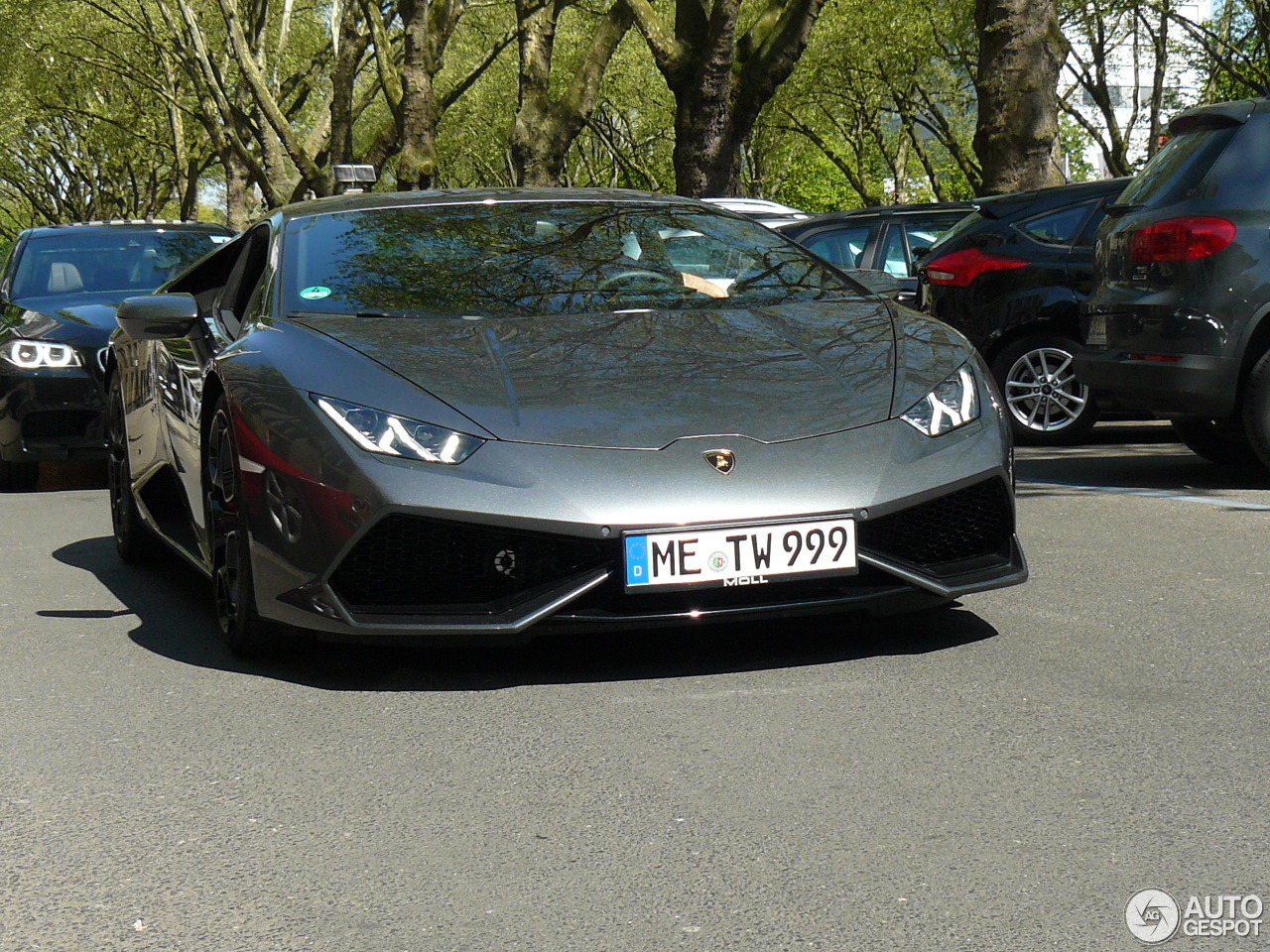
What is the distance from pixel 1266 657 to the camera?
4551 mm

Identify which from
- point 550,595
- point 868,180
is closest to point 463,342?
point 550,595

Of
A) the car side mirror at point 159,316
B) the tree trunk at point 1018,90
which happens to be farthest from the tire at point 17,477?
the tree trunk at point 1018,90

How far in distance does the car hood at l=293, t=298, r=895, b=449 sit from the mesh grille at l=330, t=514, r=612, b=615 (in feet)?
0.86

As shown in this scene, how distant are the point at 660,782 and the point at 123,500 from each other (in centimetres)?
401

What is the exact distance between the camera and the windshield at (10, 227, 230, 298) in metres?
10.9

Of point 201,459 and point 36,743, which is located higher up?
point 201,459

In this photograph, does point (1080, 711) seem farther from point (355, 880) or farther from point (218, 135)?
point (218, 135)

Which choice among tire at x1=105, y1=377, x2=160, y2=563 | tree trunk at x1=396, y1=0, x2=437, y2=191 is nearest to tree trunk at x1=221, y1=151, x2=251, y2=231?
tree trunk at x1=396, y1=0, x2=437, y2=191

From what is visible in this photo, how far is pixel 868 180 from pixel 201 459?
151ft

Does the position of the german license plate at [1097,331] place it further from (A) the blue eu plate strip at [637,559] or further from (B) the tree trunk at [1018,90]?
(B) the tree trunk at [1018,90]

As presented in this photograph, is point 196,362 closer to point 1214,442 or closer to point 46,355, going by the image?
point 46,355

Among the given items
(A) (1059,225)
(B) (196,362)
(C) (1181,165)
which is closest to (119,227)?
(A) (1059,225)

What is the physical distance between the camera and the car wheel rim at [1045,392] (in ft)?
34.1

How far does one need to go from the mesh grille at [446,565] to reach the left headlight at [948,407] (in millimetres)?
938
